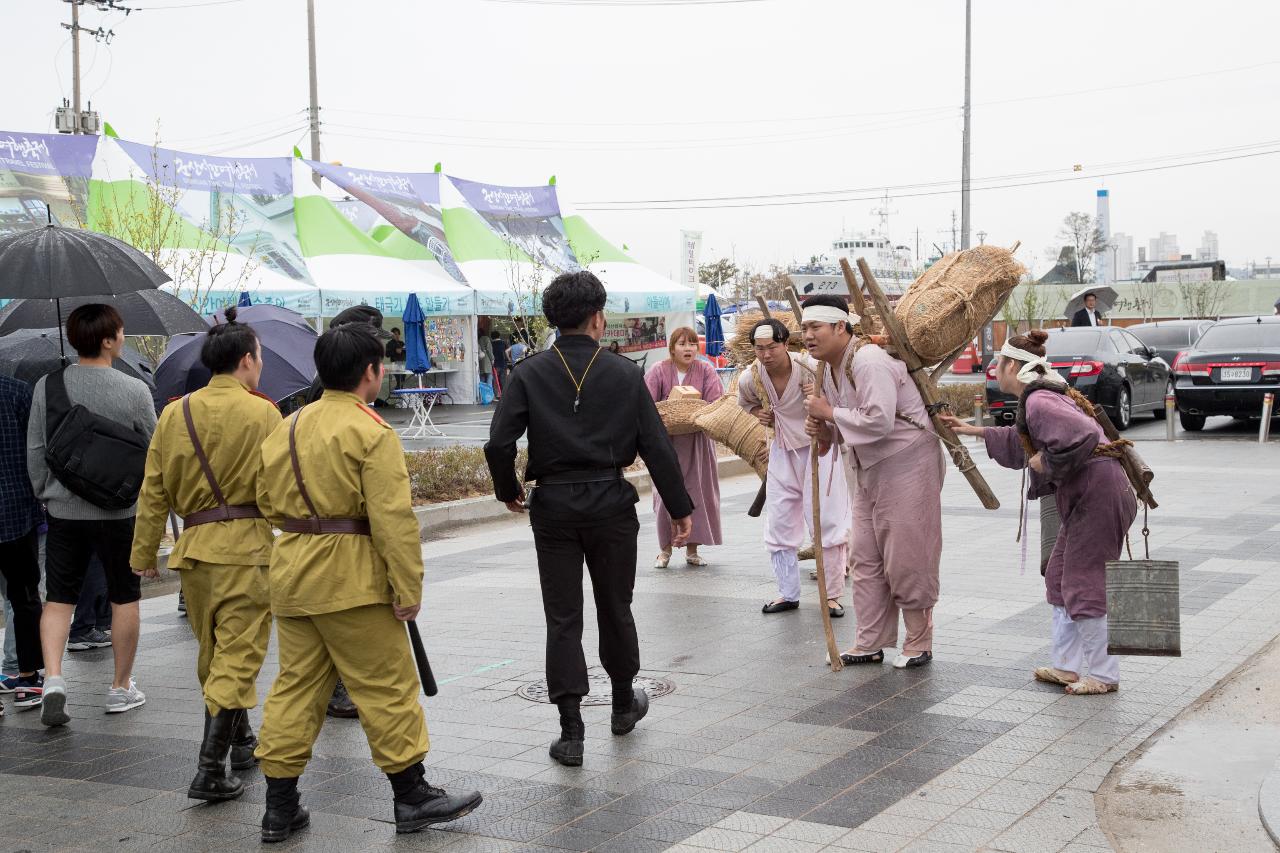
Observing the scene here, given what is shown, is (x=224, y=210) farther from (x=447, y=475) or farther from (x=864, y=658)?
(x=864, y=658)

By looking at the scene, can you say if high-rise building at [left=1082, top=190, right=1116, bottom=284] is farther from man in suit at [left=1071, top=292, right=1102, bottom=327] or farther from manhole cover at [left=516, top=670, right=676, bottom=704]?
manhole cover at [left=516, top=670, right=676, bottom=704]

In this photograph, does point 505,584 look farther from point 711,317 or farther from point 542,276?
point 711,317

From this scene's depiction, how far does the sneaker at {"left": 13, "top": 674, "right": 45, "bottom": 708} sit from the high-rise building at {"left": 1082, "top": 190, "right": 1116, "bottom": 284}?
263 ft

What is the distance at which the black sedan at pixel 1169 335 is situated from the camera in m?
28.6

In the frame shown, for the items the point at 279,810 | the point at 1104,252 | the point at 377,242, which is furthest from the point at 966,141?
the point at 1104,252

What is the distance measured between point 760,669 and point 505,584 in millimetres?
3123

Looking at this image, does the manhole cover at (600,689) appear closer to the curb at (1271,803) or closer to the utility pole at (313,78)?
the curb at (1271,803)

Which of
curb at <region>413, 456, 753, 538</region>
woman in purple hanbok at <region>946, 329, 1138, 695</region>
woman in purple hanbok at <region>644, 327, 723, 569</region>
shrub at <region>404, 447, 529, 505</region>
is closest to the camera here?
woman in purple hanbok at <region>946, 329, 1138, 695</region>

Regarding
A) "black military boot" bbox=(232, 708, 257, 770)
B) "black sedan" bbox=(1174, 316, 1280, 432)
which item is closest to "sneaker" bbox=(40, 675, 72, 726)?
"black military boot" bbox=(232, 708, 257, 770)

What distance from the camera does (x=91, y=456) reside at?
18.8ft

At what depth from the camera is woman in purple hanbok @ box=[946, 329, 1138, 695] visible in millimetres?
5703

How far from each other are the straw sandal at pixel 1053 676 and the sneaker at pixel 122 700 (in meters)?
4.22

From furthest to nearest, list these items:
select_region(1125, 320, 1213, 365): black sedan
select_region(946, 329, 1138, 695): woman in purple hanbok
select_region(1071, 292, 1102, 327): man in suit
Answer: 1. select_region(1125, 320, 1213, 365): black sedan
2. select_region(1071, 292, 1102, 327): man in suit
3. select_region(946, 329, 1138, 695): woman in purple hanbok

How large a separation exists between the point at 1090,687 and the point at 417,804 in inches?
123
